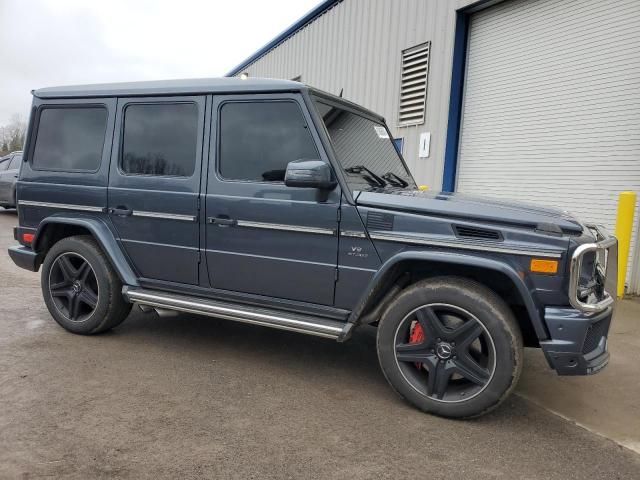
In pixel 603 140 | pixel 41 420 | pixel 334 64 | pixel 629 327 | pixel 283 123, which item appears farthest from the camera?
pixel 334 64

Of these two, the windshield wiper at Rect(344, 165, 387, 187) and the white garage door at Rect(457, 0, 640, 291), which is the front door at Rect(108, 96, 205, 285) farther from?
the white garage door at Rect(457, 0, 640, 291)

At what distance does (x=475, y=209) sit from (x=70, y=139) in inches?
138

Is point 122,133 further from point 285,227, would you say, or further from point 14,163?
point 14,163

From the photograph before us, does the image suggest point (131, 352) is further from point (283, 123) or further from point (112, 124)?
point (283, 123)

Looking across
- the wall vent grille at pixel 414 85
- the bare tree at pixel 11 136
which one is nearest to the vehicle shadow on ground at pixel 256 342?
the wall vent grille at pixel 414 85

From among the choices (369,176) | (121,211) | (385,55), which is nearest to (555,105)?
(385,55)

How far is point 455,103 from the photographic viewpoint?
8.66 metres

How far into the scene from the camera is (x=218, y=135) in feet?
12.3

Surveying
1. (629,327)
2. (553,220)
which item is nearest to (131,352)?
(553,220)

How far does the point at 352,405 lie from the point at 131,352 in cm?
193

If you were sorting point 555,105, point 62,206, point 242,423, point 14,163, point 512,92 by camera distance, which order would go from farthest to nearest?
point 14,163
point 512,92
point 555,105
point 62,206
point 242,423

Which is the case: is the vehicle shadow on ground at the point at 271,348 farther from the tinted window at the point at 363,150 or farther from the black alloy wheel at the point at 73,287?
the tinted window at the point at 363,150

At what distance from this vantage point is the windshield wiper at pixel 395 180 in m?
3.98

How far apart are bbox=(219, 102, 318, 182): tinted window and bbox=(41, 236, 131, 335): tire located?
145cm
